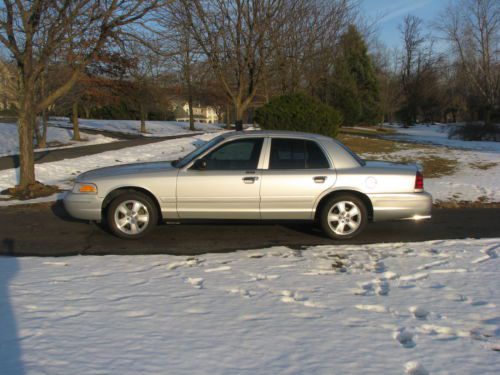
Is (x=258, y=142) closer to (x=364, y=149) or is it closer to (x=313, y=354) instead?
(x=313, y=354)

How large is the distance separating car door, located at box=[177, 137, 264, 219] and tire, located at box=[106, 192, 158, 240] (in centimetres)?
44

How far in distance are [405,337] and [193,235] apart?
149 inches

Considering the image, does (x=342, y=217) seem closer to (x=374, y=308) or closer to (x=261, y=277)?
(x=261, y=277)

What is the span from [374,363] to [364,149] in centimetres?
1645

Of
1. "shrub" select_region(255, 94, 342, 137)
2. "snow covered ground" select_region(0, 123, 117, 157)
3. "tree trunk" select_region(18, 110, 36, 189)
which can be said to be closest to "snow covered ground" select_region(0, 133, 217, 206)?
"tree trunk" select_region(18, 110, 36, 189)

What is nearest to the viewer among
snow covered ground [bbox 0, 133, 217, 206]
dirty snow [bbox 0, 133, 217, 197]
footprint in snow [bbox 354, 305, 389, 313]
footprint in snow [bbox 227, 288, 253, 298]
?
footprint in snow [bbox 354, 305, 389, 313]

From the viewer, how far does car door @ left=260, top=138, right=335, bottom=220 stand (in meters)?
6.15

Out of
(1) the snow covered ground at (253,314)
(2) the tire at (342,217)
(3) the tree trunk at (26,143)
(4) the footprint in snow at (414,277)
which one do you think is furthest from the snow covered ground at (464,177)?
(3) the tree trunk at (26,143)

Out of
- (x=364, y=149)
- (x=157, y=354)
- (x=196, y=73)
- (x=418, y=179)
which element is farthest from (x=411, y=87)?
(x=157, y=354)

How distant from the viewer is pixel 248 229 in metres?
6.90

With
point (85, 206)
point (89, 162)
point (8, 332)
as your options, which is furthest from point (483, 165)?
point (8, 332)

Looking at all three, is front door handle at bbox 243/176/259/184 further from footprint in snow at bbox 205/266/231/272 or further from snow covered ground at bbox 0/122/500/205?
snow covered ground at bbox 0/122/500/205

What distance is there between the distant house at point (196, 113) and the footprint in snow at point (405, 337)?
79942 millimetres

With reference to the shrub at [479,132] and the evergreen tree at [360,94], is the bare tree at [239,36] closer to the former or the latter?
the shrub at [479,132]
